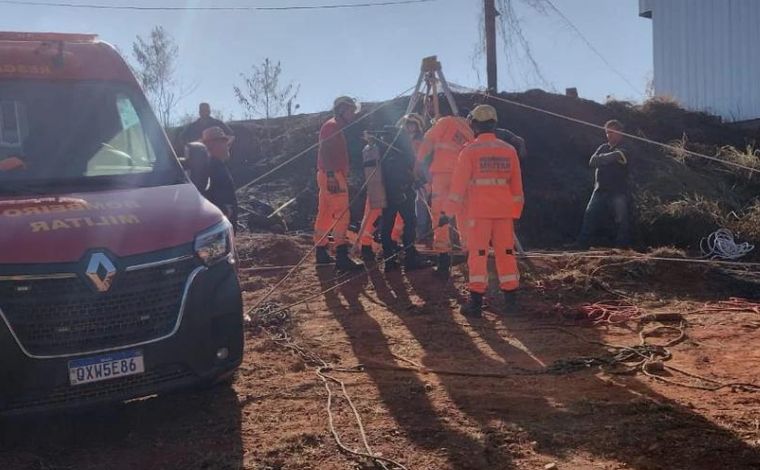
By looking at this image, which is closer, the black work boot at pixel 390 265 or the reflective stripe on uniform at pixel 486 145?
the reflective stripe on uniform at pixel 486 145

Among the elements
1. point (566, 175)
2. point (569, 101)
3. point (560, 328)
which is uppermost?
point (569, 101)

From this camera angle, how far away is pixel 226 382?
16.6 ft

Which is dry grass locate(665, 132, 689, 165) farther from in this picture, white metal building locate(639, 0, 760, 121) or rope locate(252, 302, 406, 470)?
rope locate(252, 302, 406, 470)

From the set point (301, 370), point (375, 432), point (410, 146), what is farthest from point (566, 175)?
point (375, 432)

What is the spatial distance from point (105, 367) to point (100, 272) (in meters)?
0.52

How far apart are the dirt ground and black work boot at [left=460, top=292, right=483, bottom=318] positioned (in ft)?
0.32

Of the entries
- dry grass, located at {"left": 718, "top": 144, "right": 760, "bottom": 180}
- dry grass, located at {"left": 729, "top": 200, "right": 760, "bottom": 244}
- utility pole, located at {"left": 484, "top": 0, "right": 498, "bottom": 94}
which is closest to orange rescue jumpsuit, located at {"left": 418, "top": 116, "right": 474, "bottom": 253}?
dry grass, located at {"left": 729, "top": 200, "right": 760, "bottom": 244}

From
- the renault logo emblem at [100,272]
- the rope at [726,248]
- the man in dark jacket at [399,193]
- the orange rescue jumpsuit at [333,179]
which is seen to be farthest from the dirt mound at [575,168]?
the renault logo emblem at [100,272]

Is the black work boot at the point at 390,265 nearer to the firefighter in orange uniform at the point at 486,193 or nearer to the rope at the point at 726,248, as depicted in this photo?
the firefighter in orange uniform at the point at 486,193

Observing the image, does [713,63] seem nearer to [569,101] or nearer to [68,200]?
[569,101]

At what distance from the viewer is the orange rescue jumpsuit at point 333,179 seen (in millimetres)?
8625

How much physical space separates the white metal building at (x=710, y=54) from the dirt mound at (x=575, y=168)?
1.89 meters

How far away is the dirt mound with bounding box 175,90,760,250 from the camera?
11578 millimetres

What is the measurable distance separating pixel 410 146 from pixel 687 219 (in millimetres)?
4927
